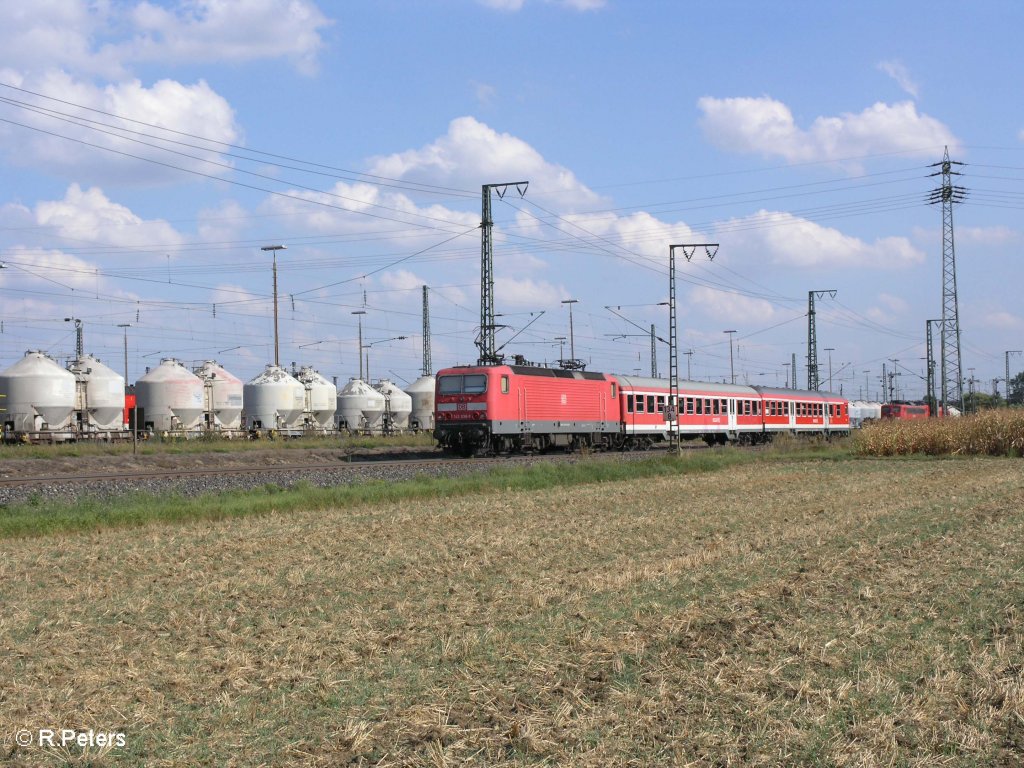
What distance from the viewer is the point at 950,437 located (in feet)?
137

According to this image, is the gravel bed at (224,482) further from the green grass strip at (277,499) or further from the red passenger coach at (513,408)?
the red passenger coach at (513,408)

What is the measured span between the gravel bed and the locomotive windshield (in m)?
4.41

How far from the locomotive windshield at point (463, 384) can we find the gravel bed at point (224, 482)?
4.41 metres

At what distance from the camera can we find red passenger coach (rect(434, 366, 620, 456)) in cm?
3853

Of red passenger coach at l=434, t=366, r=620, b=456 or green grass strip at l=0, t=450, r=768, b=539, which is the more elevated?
red passenger coach at l=434, t=366, r=620, b=456

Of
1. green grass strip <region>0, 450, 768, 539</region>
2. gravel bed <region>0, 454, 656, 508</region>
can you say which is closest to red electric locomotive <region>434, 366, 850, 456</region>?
gravel bed <region>0, 454, 656, 508</region>

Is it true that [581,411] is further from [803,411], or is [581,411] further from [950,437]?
[803,411]

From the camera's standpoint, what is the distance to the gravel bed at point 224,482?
73.7ft

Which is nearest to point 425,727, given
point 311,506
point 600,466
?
point 311,506

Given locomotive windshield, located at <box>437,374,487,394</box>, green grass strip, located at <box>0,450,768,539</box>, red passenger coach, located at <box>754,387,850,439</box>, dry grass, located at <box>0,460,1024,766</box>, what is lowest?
dry grass, located at <box>0,460,1024,766</box>

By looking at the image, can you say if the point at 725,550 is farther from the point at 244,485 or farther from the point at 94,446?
the point at 94,446

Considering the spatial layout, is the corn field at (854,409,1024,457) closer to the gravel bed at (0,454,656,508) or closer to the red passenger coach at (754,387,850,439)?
the red passenger coach at (754,387,850,439)

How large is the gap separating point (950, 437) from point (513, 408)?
59.6ft

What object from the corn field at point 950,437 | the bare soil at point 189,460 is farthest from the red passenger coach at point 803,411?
the bare soil at point 189,460
